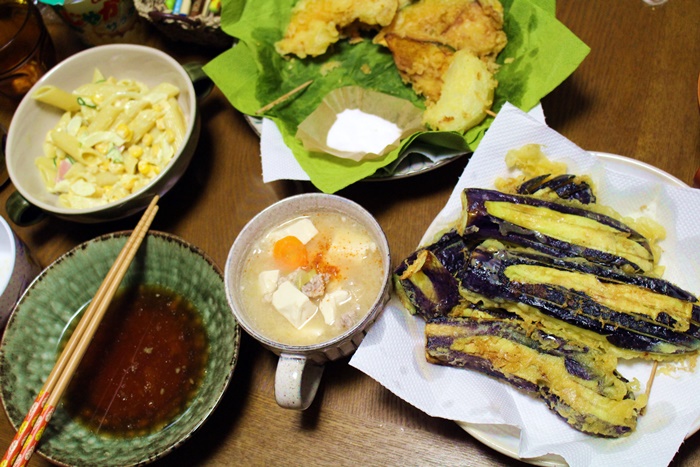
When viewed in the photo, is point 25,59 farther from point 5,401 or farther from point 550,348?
point 550,348

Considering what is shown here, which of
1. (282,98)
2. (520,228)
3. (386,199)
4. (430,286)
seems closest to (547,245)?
(520,228)

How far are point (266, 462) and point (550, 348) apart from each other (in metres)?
0.85

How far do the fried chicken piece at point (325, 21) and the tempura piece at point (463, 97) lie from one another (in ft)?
1.17

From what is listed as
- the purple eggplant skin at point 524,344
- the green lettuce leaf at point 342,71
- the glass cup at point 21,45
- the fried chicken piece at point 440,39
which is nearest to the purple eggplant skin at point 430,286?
the purple eggplant skin at point 524,344

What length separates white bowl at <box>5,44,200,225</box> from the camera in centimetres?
190

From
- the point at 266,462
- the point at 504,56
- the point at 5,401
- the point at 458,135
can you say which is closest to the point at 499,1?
the point at 504,56

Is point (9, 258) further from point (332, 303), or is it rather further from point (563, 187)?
point (563, 187)

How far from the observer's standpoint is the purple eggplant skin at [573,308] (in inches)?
56.1

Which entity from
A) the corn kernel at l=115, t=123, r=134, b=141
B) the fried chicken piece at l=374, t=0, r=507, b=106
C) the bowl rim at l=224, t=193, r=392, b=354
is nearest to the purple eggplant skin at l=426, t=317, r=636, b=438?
the bowl rim at l=224, t=193, r=392, b=354

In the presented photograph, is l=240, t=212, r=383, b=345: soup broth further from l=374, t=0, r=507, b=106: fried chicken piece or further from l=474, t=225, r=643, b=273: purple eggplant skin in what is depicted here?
l=374, t=0, r=507, b=106: fried chicken piece

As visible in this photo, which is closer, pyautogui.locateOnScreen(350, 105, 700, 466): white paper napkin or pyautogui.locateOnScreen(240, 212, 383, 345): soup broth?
pyautogui.locateOnScreen(350, 105, 700, 466): white paper napkin

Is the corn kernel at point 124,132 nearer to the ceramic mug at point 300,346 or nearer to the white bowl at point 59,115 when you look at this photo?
the white bowl at point 59,115

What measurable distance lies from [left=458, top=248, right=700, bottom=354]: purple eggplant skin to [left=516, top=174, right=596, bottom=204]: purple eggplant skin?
10.4 inches

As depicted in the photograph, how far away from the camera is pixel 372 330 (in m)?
1.57
